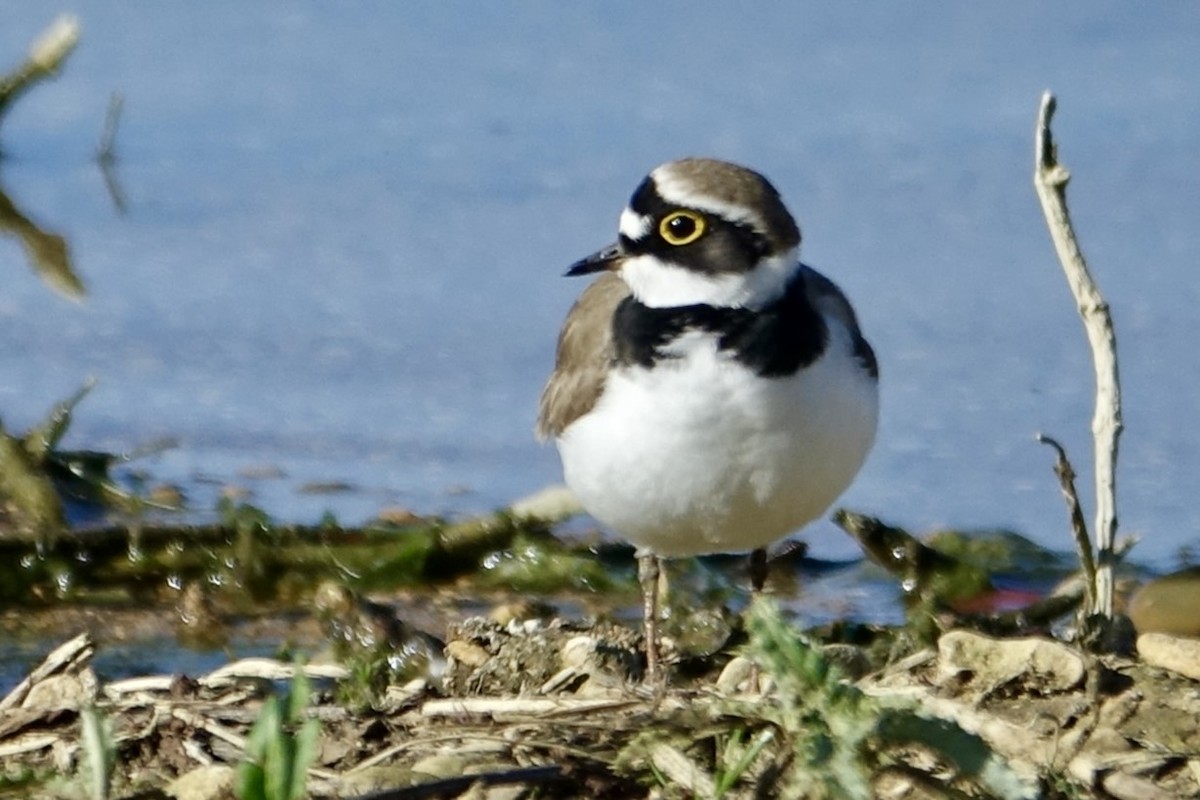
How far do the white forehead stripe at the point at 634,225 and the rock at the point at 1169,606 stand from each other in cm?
139

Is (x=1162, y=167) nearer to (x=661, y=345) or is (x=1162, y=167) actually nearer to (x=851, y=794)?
(x=661, y=345)

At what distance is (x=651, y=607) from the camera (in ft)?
17.0

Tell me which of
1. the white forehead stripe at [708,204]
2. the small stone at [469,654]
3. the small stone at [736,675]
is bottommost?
the small stone at [736,675]

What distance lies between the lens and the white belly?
A: 15.6 ft

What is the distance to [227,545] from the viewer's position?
20.3ft

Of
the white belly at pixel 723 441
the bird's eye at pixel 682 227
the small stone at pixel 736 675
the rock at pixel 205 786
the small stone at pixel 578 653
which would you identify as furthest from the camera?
the bird's eye at pixel 682 227

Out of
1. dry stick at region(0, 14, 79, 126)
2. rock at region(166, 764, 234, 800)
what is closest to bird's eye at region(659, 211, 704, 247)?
rock at region(166, 764, 234, 800)

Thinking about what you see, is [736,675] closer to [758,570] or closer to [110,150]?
[758,570]

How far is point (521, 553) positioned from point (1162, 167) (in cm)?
304

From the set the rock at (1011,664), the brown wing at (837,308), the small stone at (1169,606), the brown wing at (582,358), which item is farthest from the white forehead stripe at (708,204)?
the small stone at (1169,606)

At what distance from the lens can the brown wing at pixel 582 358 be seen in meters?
5.06

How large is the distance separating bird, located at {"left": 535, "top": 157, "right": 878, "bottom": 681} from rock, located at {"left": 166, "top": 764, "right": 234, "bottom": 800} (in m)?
1.08

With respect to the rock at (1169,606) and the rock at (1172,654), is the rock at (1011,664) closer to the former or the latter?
the rock at (1172,654)

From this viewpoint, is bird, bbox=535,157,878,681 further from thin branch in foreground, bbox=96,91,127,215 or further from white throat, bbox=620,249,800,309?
thin branch in foreground, bbox=96,91,127,215
